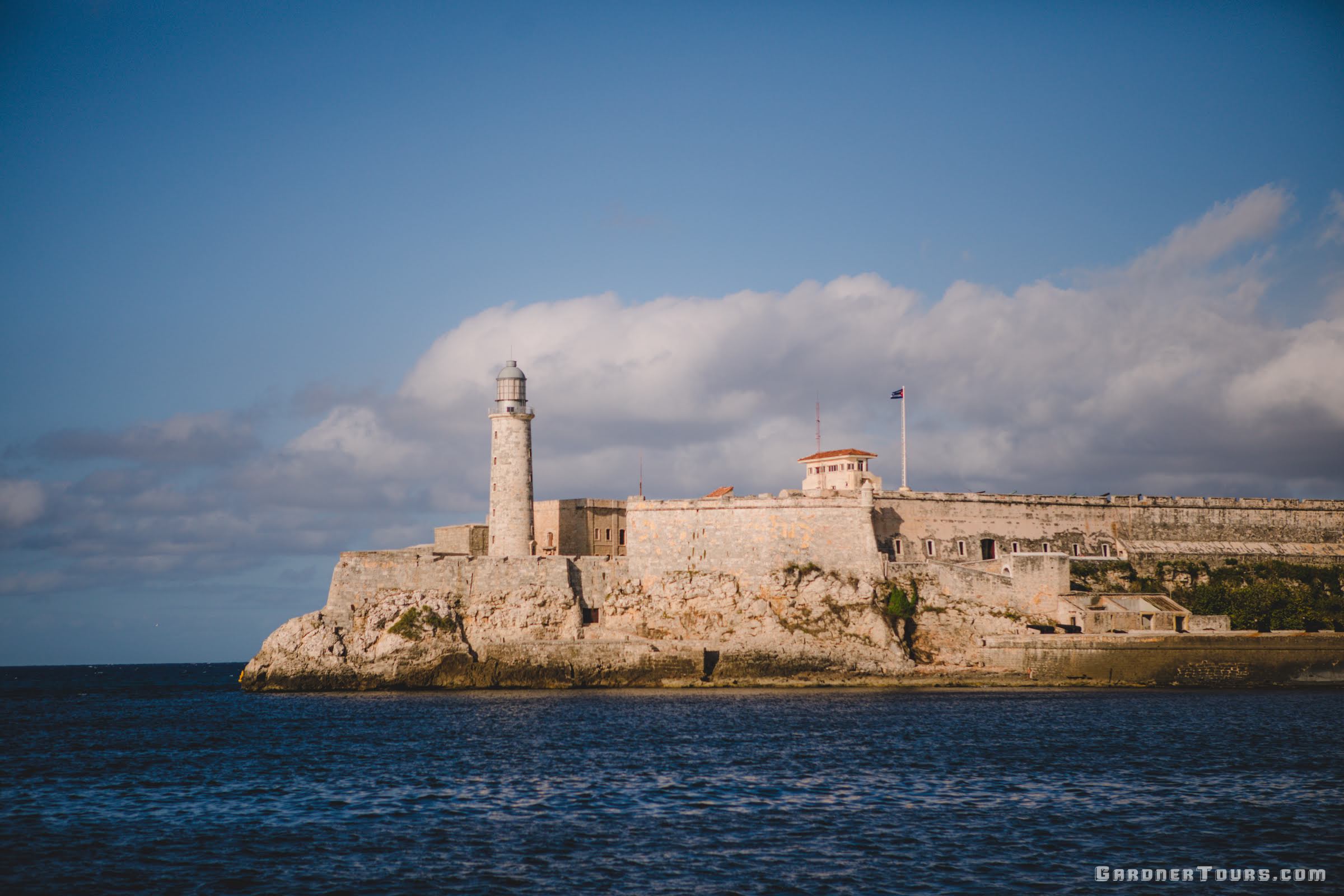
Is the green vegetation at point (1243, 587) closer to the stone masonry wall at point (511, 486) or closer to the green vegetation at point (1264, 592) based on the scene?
the green vegetation at point (1264, 592)

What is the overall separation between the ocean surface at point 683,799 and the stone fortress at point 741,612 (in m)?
5.76

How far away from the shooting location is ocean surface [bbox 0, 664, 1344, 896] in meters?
15.1

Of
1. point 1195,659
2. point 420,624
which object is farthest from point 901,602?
point 420,624

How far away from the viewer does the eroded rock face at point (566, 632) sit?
4147cm

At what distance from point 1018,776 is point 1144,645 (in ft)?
67.6

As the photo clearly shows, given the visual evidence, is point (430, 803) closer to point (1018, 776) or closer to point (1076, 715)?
point (1018, 776)

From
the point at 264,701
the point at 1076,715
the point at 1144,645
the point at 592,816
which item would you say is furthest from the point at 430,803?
the point at 1144,645

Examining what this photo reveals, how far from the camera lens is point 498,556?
145ft

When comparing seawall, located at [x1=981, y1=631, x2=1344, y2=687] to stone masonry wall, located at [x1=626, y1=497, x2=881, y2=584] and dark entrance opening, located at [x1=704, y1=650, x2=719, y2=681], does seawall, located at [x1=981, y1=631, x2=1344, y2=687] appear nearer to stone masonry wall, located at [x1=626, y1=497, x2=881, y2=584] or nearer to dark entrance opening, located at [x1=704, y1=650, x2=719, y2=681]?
stone masonry wall, located at [x1=626, y1=497, x2=881, y2=584]

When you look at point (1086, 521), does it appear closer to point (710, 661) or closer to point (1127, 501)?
point (1127, 501)

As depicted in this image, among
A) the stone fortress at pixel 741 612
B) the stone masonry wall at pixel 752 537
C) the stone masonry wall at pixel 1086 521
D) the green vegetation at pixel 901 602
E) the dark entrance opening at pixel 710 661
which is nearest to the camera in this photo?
the stone fortress at pixel 741 612

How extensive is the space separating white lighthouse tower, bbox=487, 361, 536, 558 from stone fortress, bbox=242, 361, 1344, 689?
65 millimetres

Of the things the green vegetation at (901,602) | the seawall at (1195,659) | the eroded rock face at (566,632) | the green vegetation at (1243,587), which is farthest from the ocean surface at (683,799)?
the green vegetation at (1243,587)

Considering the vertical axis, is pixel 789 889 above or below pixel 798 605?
below
